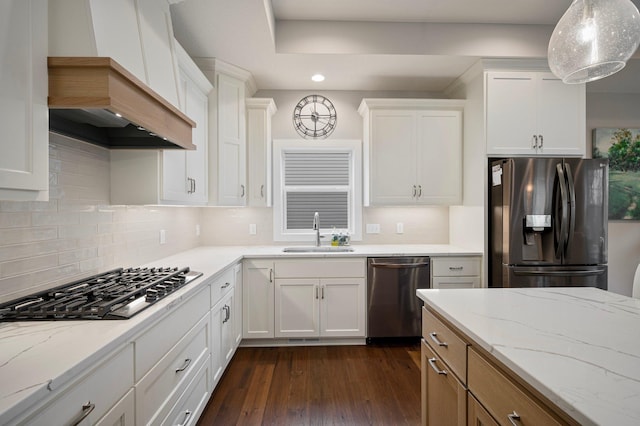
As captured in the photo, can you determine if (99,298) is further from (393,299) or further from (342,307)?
(393,299)

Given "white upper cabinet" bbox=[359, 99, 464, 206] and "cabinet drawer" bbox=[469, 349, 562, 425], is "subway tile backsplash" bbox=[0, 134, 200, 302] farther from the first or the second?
"white upper cabinet" bbox=[359, 99, 464, 206]

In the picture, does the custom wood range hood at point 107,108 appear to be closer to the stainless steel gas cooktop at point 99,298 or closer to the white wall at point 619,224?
the stainless steel gas cooktop at point 99,298

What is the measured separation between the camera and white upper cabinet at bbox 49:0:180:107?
1.13 metres

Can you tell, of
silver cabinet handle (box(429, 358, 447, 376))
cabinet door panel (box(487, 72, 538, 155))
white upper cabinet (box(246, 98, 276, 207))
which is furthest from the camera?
white upper cabinet (box(246, 98, 276, 207))

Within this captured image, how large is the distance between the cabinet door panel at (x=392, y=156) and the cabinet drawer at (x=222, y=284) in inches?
62.5

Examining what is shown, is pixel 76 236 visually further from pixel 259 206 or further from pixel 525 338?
pixel 525 338

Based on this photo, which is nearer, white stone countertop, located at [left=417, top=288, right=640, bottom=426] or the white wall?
white stone countertop, located at [left=417, top=288, right=640, bottom=426]

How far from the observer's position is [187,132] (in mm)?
1883

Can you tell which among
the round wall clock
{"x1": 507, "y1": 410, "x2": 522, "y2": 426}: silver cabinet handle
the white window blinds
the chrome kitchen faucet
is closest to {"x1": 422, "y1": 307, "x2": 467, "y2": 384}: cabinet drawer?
{"x1": 507, "y1": 410, "x2": 522, "y2": 426}: silver cabinet handle

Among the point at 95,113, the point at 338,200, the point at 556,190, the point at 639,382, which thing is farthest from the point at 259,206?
the point at 639,382

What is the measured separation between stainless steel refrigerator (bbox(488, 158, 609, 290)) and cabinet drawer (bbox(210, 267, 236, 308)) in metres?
2.27

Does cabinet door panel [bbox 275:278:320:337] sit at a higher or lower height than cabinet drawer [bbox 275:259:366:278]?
lower

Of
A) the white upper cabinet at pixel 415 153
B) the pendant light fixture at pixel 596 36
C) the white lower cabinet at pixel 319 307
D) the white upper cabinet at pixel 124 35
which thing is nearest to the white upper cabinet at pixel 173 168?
the white upper cabinet at pixel 124 35

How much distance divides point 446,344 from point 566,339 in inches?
17.0
